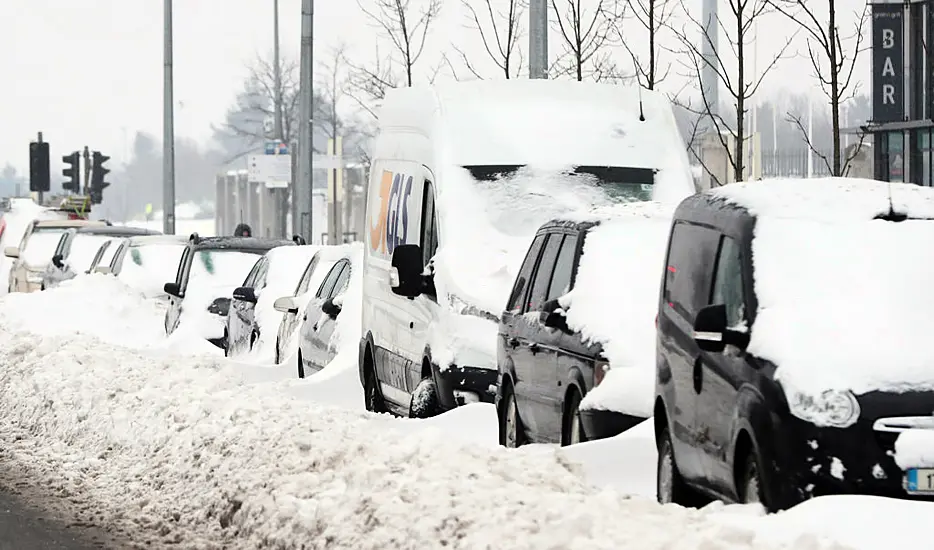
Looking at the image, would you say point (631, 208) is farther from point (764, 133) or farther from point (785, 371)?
point (764, 133)

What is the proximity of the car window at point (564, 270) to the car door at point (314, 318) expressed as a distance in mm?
7505

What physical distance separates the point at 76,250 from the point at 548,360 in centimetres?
2946

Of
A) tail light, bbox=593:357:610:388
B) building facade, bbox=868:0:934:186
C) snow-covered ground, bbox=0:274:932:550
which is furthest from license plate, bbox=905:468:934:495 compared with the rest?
building facade, bbox=868:0:934:186

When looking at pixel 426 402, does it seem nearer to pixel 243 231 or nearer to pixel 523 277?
pixel 523 277

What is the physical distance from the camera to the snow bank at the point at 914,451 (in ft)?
24.1

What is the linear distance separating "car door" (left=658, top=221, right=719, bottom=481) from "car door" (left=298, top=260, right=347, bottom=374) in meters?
9.85

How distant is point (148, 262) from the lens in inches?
1240

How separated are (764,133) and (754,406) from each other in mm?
134558

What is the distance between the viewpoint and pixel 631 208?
12.0 m

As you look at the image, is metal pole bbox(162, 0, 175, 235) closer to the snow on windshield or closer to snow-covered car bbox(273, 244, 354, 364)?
the snow on windshield

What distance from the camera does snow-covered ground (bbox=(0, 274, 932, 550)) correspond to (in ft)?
23.2

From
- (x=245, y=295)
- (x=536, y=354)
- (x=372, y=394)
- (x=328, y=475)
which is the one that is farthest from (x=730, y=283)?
(x=245, y=295)

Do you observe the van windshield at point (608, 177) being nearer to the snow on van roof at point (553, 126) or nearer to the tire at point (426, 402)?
the snow on van roof at point (553, 126)

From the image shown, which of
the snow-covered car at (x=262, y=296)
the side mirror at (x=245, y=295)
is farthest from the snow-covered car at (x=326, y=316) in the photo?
the snow-covered car at (x=262, y=296)
